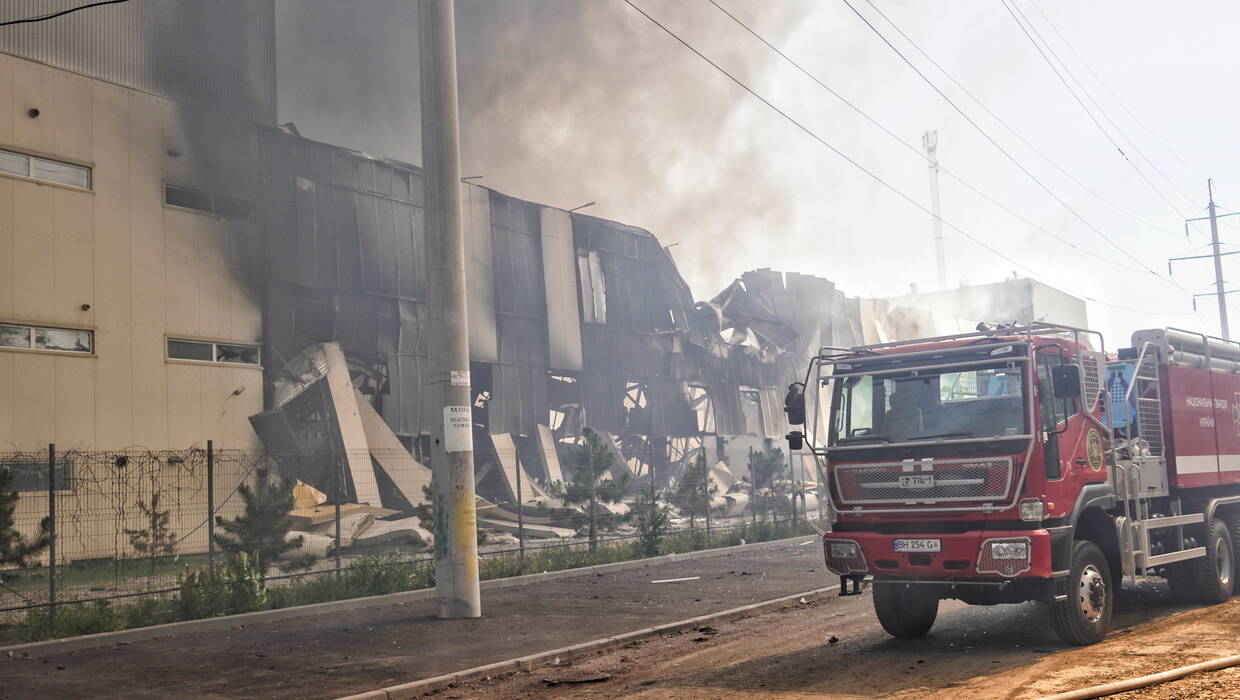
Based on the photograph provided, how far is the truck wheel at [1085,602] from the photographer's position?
29.6ft

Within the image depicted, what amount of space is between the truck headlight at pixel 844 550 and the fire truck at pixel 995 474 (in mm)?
11

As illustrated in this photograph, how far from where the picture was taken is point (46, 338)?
72.3 ft

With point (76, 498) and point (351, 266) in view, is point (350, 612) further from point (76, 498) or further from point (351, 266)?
point (351, 266)

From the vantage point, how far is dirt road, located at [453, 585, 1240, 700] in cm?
764

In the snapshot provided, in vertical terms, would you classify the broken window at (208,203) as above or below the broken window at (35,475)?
above

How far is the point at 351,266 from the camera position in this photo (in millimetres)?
29109

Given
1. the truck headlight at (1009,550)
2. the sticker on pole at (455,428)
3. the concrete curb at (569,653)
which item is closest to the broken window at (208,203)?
the sticker on pole at (455,428)

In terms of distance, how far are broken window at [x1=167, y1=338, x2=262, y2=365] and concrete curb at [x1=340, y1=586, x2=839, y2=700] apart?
55.8ft

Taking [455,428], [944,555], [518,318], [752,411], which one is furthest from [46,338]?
[752,411]

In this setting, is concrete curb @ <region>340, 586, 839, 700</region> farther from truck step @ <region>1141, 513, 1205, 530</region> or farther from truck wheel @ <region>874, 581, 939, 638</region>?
truck step @ <region>1141, 513, 1205, 530</region>

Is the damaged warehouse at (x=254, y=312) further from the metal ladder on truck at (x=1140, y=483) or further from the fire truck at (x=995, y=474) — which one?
the metal ladder on truck at (x=1140, y=483)

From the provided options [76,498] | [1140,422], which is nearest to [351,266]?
[76,498]

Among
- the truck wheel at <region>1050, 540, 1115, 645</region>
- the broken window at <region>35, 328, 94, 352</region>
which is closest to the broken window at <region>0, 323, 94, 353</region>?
the broken window at <region>35, 328, 94, 352</region>

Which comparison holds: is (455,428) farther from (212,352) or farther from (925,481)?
(212,352)
